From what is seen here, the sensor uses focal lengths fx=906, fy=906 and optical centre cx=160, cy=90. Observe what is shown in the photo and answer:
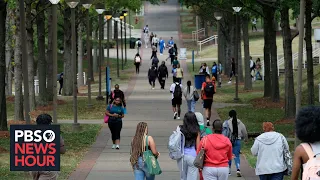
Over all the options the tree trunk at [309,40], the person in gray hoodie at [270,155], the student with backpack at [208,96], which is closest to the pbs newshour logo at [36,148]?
the person in gray hoodie at [270,155]

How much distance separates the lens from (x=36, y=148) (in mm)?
11398

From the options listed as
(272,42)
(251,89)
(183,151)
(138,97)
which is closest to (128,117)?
(272,42)

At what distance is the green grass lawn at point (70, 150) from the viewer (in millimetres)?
18016

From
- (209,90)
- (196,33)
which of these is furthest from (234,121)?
(196,33)

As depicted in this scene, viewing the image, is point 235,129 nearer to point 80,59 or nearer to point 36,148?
point 36,148

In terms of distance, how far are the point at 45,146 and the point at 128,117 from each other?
20.1 m

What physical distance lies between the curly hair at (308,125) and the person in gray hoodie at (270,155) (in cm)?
535

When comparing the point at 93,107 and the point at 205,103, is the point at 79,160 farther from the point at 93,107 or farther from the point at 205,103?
the point at 93,107

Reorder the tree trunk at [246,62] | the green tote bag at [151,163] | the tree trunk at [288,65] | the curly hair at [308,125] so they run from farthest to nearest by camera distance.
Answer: the tree trunk at [246,62], the tree trunk at [288,65], the green tote bag at [151,163], the curly hair at [308,125]

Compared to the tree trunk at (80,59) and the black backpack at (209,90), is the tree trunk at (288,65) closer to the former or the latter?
the black backpack at (209,90)

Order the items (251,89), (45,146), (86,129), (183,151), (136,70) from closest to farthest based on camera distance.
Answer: (45,146)
(183,151)
(86,129)
(251,89)
(136,70)

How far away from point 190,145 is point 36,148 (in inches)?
131

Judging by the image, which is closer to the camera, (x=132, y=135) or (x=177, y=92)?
(x=132, y=135)

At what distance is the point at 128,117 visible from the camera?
103 ft
